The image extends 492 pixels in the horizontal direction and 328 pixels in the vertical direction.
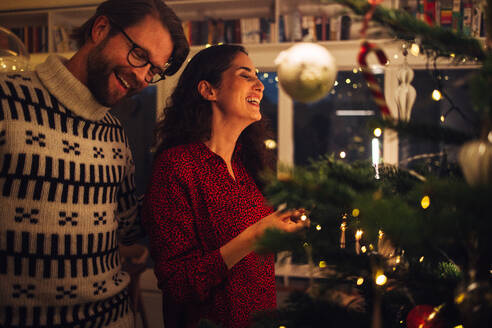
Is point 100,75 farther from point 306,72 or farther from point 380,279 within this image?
point 380,279

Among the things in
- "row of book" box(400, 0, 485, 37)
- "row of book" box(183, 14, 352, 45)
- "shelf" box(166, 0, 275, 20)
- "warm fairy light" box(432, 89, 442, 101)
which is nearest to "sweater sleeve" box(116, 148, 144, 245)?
"warm fairy light" box(432, 89, 442, 101)

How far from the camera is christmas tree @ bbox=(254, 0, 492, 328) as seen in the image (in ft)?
1.15

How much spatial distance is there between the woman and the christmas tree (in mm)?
290

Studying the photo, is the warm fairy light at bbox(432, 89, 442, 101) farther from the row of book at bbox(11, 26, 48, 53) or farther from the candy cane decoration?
the row of book at bbox(11, 26, 48, 53)

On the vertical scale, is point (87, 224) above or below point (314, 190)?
below

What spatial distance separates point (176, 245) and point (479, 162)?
76 centimetres

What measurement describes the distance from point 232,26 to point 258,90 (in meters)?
2.18

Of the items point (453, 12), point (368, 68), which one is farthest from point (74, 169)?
point (453, 12)

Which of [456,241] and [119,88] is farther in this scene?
[119,88]

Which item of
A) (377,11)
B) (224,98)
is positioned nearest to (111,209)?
(224,98)

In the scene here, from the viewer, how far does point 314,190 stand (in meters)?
0.40

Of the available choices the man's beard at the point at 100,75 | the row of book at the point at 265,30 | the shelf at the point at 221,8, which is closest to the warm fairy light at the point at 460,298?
the man's beard at the point at 100,75

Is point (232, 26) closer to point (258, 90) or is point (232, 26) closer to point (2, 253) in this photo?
point (258, 90)

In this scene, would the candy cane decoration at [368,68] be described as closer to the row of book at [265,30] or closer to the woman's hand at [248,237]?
the woman's hand at [248,237]
